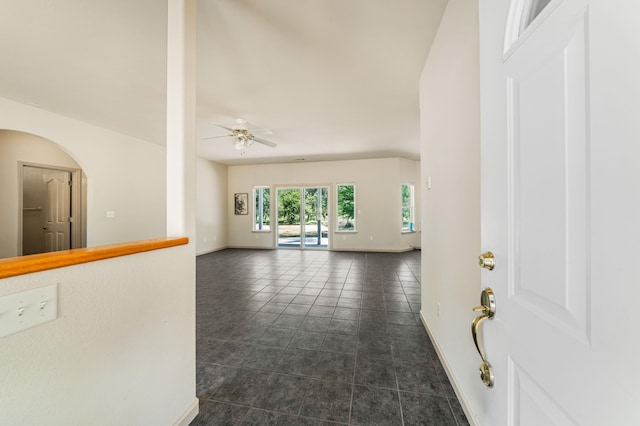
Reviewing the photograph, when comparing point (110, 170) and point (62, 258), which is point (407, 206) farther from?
point (62, 258)

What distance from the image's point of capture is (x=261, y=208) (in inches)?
303

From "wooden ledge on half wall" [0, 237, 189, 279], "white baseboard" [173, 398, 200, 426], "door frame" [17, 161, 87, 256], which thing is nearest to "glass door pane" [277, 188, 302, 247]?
"door frame" [17, 161, 87, 256]

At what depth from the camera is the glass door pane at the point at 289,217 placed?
7.46 metres

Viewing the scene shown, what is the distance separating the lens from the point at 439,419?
53.6 inches

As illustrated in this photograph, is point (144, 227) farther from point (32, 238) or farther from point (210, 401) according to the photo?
point (210, 401)

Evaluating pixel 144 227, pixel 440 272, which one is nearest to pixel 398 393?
pixel 440 272

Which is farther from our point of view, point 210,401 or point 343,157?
point 343,157

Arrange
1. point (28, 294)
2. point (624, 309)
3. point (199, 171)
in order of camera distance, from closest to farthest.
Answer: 1. point (624, 309)
2. point (28, 294)
3. point (199, 171)

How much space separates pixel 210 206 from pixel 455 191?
674 centimetres

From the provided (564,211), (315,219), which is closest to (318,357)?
(564,211)

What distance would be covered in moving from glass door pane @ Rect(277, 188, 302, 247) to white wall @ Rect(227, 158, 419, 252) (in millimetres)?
239

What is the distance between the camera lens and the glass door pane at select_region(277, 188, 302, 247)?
294 inches

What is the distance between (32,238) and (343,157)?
A: 6574 millimetres

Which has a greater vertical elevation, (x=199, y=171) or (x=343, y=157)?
(x=343, y=157)
